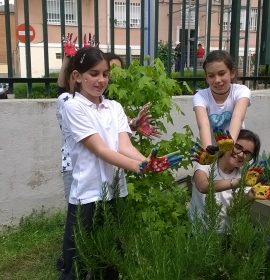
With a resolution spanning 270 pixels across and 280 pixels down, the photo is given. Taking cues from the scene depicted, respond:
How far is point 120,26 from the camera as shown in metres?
4.61

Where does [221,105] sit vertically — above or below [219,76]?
below

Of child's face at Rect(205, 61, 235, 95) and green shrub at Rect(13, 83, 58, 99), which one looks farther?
green shrub at Rect(13, 83, 58, 99)

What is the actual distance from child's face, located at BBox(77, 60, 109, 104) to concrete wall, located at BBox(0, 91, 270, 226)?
1.33 metres

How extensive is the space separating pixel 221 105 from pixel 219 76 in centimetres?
18

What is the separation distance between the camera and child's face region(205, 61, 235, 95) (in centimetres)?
255

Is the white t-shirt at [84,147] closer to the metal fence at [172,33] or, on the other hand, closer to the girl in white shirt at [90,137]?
the girl in white shirt at [90,137]

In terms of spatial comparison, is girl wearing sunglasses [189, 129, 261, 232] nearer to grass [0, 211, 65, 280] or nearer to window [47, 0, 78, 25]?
grass [0, 211, 65, 280]

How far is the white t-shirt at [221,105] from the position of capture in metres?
2.59

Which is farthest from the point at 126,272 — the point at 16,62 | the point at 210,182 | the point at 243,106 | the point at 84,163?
the point at 16,62

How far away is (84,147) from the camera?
7.05 feet

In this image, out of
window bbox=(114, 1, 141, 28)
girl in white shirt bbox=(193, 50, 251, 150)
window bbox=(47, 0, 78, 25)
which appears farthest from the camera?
window bbox=(114, 1, 141, 28)

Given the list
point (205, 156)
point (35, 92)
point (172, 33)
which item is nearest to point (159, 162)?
point (205, 156)

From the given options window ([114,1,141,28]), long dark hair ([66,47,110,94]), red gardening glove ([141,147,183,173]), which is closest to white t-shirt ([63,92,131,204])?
long dark hair ([66,47,110,94])

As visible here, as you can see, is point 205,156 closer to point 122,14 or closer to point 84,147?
point 84,147
